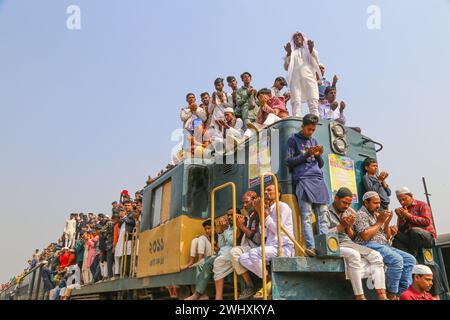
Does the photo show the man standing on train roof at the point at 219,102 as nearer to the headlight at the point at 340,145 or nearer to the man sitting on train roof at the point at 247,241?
the headlight at the point at 340,145

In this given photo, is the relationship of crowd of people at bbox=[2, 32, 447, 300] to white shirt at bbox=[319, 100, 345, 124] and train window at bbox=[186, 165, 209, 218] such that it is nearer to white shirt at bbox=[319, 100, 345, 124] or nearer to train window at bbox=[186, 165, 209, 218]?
white shirt at bbox=[319, 100, 345, 124]

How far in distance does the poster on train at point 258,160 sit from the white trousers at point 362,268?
5.08ft

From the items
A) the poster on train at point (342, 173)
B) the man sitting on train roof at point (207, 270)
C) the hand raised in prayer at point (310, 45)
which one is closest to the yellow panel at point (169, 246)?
the man sitting on train roof at point (207, 270)

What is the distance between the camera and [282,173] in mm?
4812

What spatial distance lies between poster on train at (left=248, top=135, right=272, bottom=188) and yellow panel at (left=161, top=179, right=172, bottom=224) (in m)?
1.47

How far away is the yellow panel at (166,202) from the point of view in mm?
5951

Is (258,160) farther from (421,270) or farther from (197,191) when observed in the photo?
(421,270)

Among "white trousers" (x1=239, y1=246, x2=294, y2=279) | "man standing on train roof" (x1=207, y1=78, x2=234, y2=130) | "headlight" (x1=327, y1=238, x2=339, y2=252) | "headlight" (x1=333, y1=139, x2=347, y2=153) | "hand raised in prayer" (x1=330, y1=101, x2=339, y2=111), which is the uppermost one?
"man standing on train roof" (x1=207, y1=78, x2=234, y2=130)

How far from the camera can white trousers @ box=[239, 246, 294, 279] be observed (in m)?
3.79

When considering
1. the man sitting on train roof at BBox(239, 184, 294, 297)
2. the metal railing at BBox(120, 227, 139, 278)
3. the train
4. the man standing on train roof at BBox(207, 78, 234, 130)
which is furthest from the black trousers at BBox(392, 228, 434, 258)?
the metal railing at BBox(120, 227, 139, 278)

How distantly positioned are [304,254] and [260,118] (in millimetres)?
2606

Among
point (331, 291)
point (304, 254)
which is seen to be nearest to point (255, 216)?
point (304, 254)
